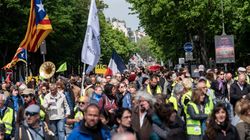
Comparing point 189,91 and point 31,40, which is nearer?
point 189,91

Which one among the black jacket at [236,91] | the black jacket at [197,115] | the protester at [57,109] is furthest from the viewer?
the black jacket at [236,91]

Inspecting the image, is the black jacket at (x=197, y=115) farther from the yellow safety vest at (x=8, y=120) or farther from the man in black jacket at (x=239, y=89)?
the man in black jacket at (x=239, y=89)

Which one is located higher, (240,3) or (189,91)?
(240,3)

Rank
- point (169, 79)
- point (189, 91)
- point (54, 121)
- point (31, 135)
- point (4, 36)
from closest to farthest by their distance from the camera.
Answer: point (31, 135)
point (189, 91)
point (54, 121)
point (169, 79)
point (4, 36)

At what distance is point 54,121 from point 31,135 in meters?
6.43

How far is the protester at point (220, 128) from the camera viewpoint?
Result: 7.09m

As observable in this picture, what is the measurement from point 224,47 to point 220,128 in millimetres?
21726

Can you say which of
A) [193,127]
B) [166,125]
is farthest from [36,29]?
[166,125]

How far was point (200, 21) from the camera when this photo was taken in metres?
40.6

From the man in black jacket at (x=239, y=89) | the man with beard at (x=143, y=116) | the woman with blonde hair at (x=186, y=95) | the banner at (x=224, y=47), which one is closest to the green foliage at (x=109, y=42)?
the banner at (x=224, y=47)

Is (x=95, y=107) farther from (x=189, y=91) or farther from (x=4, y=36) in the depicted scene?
(x=4, y=36)

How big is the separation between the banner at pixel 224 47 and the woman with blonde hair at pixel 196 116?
18.8 meters

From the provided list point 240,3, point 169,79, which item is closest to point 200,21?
point 240,3

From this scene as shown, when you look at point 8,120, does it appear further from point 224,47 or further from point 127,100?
point 224,47
